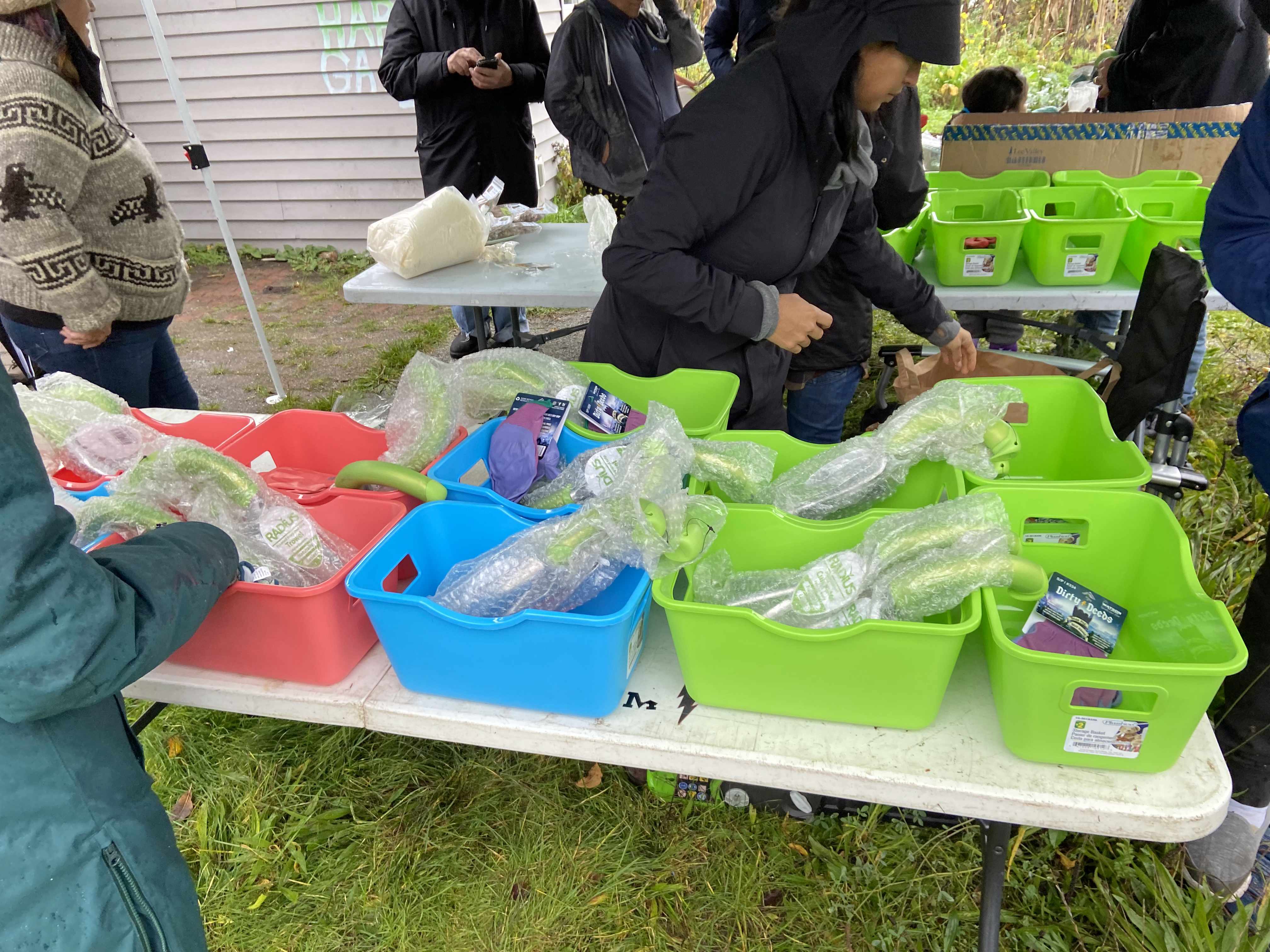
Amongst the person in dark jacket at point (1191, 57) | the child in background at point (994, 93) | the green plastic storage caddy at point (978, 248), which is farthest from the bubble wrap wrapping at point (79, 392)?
the person in dark jacket at point (1191, 57)

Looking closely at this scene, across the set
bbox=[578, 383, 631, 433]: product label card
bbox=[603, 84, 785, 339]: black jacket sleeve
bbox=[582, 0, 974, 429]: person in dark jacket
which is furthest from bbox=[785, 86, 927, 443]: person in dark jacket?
bbox=[578, 383, 631, 433]: product label card

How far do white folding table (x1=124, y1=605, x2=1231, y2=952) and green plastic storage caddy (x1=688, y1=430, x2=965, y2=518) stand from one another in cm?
24

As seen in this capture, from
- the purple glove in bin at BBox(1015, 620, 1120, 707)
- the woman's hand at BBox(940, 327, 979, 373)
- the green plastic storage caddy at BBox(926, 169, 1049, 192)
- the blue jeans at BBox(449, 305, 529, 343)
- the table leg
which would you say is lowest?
the blue jeans at BBox(449, 305, 529, 343)

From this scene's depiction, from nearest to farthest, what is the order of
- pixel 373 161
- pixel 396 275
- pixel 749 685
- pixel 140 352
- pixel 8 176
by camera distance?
pixel 749 685, pixel 8 176, pixel 140 352, pixel 396 275, pixel 373 161

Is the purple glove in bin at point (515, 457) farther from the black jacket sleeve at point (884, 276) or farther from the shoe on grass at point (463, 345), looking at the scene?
Result: the shoe on grass at point (463, 345)

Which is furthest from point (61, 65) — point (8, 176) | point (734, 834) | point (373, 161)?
point (373, 161)

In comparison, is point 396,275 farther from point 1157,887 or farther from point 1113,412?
point 1157,887

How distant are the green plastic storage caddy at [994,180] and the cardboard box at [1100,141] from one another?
19 cm

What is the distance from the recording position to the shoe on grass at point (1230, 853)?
1525 mm

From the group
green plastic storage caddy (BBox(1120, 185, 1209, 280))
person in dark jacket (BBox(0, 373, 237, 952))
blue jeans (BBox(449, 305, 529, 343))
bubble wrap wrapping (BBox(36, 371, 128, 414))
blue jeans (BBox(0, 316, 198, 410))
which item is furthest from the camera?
blue jeans (BBox(449, 305, 529, 343))

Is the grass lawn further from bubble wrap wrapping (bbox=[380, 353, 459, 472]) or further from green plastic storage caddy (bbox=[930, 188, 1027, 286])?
green plastic storage caddy (bbox=[930, 188, 1027, 286])

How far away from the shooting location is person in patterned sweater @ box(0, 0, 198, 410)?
6.05 ft

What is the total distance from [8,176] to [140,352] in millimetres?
606

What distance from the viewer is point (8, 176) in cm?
184
